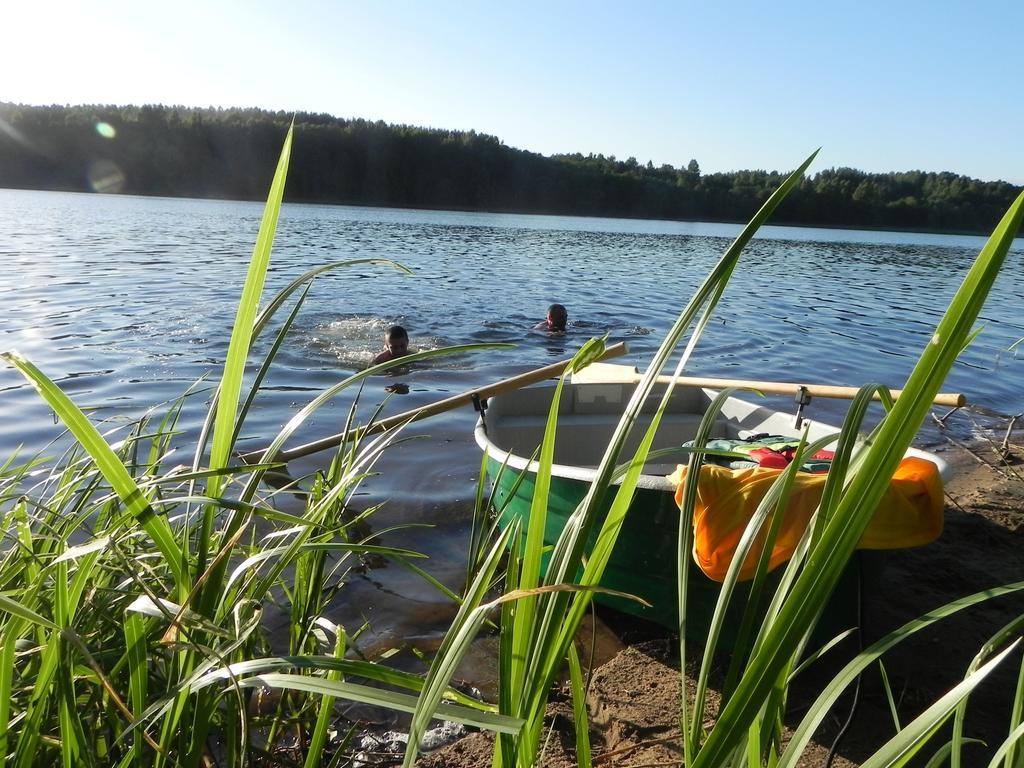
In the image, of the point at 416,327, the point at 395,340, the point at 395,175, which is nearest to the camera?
the point at 395,340

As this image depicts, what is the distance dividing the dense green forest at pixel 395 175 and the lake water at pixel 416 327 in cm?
3991

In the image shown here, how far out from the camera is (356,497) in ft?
16.3

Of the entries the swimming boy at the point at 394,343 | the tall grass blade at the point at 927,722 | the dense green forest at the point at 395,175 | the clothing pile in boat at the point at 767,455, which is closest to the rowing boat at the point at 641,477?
the clothing pile in boat at the point at 767,455

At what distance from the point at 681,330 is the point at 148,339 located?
9.82 m

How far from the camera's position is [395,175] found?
6731 centimetres

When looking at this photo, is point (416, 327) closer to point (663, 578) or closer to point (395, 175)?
point (663, 578)

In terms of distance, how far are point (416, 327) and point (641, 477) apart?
30.1 feet

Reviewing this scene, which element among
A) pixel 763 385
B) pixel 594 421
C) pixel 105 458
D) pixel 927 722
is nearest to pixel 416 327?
pixel 594 421

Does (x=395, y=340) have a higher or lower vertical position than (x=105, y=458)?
lower

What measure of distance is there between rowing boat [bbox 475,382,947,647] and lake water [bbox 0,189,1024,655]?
731mm

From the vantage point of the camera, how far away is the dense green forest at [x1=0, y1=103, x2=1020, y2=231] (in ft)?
201

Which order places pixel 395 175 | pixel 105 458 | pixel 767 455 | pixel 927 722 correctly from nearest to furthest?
pixel 927 722 → pixel 105 458 → pixel 767 455 → pixel 395 175

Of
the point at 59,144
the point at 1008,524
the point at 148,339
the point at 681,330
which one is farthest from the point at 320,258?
the point at 59,144

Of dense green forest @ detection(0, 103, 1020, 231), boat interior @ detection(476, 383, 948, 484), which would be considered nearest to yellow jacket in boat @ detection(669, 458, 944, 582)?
boat interior @ detection(476, 383, 948, 484)
